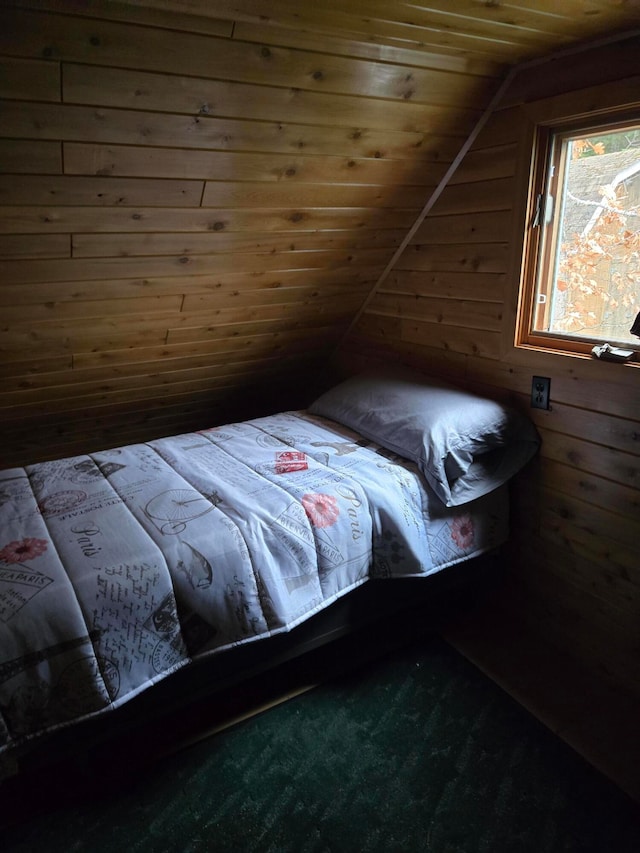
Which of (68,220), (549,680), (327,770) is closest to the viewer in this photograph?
(327,770)

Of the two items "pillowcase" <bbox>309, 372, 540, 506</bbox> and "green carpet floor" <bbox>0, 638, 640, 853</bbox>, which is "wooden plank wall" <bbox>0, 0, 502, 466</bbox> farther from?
"green carpet floor" <bbox>0, 638, 640, 853</bbox>

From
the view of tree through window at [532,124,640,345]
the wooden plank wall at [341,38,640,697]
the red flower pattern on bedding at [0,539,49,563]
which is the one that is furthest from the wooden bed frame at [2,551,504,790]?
the view of tree through window at [532,124,640,345]

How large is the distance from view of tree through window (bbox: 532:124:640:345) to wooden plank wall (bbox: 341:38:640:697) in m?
0.10

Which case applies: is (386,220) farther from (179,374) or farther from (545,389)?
(179,374)

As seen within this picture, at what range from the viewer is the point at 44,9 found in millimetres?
1300

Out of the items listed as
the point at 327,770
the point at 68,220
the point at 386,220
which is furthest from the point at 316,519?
the point at 386,220

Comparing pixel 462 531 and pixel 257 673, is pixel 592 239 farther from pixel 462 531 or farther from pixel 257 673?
pixel 257 673

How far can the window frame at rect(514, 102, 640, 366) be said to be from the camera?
6.19 feet

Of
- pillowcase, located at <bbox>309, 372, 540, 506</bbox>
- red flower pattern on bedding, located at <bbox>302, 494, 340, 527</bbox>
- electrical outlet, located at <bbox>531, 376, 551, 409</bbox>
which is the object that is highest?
electrical outlet, located at <bbox>531, 376, 551, 409</bbox>

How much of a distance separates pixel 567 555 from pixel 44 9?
216 cm

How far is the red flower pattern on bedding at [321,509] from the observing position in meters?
1.77

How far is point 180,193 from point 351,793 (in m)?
1.81

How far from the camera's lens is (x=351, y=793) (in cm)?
164

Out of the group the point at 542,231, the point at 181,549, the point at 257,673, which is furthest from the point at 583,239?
the point at 257,673
